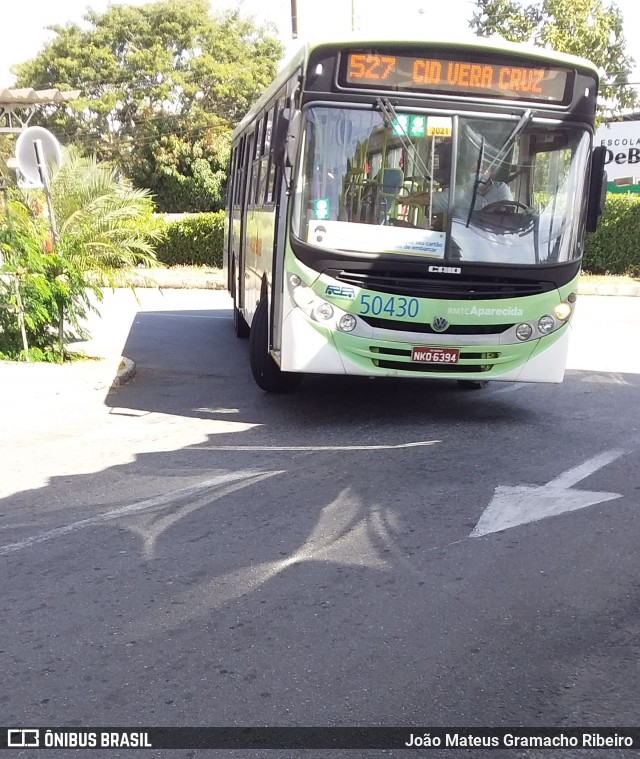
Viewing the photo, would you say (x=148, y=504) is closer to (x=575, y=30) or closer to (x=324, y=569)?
(x=324, y=569)

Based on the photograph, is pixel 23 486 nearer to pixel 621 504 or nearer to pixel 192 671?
pixel 192 671

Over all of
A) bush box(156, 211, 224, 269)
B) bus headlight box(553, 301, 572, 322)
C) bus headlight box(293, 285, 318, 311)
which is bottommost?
bush box(156, 211, 224, 269)

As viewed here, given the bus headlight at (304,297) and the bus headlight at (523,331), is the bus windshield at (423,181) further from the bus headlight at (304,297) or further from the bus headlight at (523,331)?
the bus headlight at (523,331)

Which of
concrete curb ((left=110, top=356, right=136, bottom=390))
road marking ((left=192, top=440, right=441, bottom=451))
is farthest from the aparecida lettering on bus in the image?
concrete curb ((left=110, top=356, right=136, bottom=390))

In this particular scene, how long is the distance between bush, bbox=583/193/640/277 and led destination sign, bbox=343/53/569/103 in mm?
16825

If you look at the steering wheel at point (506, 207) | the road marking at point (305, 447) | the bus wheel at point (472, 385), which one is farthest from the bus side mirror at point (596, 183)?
the road marking at point (305, 447)

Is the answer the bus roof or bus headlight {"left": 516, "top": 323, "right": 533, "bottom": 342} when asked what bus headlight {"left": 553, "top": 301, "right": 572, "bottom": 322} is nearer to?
bus headlight {"left": 516, "top": 323, "right": 533, "bottom": 342}

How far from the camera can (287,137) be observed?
26.4ft

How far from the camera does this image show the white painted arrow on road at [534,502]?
224 inches

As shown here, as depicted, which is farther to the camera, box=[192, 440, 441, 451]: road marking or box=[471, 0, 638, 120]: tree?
box=[471, 0, 638, 120]: tree

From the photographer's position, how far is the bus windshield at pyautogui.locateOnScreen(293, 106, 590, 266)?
26.2ft

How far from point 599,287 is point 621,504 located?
56.8 ft

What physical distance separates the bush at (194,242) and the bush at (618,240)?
1006 centimetres

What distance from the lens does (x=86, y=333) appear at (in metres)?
12.1
